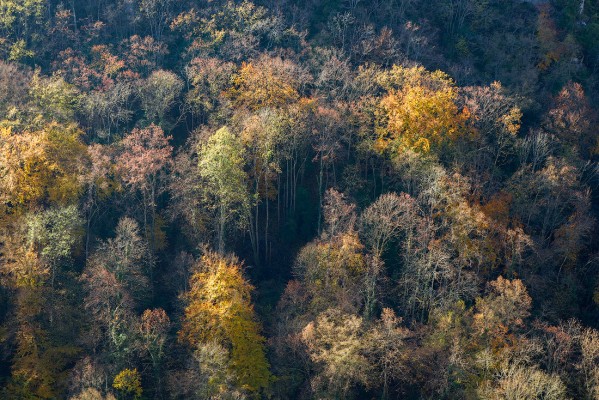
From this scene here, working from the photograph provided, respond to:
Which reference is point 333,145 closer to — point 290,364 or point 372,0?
point 290,364

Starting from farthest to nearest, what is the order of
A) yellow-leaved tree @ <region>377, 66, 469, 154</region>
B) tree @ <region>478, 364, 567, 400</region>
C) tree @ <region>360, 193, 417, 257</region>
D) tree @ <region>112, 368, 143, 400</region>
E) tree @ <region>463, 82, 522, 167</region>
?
tree @ <region>463, 82, 522, 167</region>
yellow-leaved tree @ <region>377, 66, 469, 154</region>
tree @ <region>360, 193, 417, 257</region>
tree @ <region>112, 368, 143, 400</region>
tree @ <region>478, 364, 567, 400</region>

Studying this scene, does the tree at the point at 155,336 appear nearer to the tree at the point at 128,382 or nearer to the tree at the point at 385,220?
the tree at the point at 128,382

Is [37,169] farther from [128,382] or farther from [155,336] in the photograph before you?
[128,382]

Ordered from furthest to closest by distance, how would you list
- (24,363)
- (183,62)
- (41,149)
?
(183,62) < (41,149) < (24,363)

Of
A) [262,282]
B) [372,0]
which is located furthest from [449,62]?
[262,282]

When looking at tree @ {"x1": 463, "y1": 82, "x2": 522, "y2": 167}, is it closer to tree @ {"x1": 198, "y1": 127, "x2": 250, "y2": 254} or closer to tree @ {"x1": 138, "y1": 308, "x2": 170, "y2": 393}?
tree @ {"x1": 198, "y1": 127, "x2": 250, "y2": 254}

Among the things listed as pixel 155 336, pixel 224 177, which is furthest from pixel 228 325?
pixel 224 177

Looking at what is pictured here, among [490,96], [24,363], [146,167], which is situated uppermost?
[490,96]

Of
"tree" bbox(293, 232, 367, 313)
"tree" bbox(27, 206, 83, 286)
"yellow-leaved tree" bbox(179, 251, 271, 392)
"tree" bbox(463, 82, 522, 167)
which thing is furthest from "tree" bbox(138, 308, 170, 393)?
"tree" bbox(463, 82, 522, 167)
